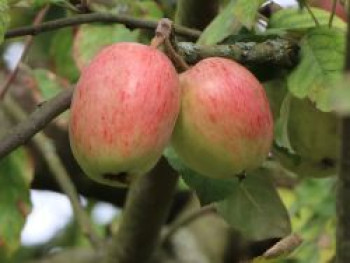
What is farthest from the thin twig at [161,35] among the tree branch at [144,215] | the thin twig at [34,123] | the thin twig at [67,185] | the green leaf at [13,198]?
the thin twig at [67,185]

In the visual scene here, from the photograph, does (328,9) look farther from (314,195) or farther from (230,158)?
(314,195)

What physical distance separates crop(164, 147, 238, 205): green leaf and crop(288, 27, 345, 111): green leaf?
A: 152 millimetres

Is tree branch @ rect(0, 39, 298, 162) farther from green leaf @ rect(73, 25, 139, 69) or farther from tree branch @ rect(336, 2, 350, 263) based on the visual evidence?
green leaf @ rect(73, 25, 139, 69)

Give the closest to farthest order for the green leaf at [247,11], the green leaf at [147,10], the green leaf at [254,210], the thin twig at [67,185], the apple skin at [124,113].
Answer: the apple skin at [124,113] < the green leaf at [247,11] < the green leaf at [254,210] < the green leaf at [147,10] < the thin twig at [67,185]

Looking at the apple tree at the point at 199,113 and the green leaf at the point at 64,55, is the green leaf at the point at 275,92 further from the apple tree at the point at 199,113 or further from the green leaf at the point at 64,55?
the green leaf at the point at 64,55

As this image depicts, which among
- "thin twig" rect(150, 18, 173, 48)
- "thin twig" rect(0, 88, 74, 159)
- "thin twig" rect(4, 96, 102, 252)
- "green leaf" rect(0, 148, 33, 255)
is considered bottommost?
"thin twig" rect(4, 96, 102, 252)

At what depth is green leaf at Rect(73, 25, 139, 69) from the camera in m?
1.68

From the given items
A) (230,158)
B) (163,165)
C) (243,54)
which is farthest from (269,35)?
(163,165)

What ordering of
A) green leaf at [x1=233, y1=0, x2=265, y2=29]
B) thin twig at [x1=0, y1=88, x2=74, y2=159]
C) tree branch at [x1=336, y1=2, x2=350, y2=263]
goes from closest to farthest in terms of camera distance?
tree branch at [x1=336, y1=2, x2=350, y2=263] → thin twig at [x1=0, y1=88, x2=74, y2=159] → green leaf at [x1=233, y1=0, x2=265, y2=29]

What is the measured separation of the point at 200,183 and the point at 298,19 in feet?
0.73

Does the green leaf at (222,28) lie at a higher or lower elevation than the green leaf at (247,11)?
lower

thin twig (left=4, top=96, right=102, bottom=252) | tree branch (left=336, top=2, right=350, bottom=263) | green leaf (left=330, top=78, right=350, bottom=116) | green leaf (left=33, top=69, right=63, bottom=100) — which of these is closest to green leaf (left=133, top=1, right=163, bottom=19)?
green leaf (left=33, top=69, right=63, bottom=100)

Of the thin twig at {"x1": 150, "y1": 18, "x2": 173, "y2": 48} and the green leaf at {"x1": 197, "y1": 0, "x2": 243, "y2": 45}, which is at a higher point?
the thin twig at {"x1": 150, "y1": 18, "x2": 173, "y2": 48}

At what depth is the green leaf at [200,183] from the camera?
3.82ft
